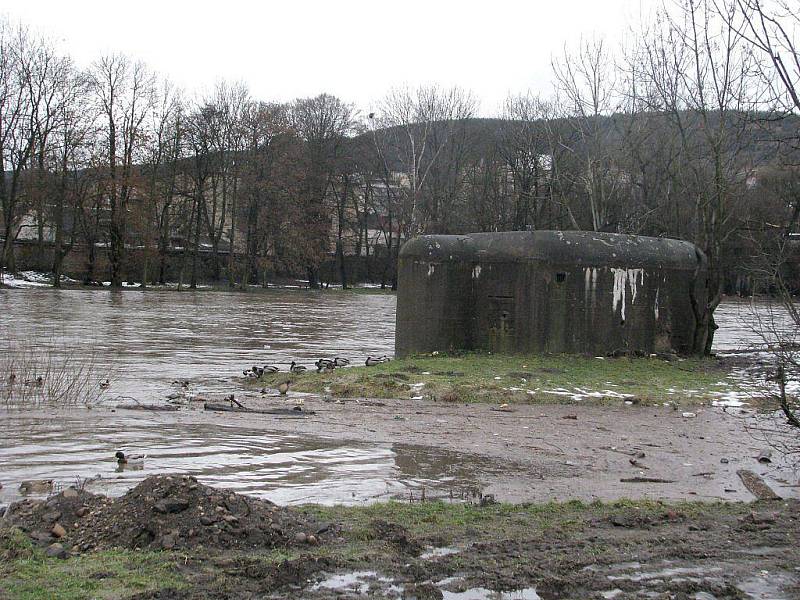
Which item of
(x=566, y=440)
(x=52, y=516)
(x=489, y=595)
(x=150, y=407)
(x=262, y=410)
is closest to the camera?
(x=489, y=595)

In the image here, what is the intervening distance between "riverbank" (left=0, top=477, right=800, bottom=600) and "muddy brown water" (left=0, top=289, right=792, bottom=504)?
172 cm

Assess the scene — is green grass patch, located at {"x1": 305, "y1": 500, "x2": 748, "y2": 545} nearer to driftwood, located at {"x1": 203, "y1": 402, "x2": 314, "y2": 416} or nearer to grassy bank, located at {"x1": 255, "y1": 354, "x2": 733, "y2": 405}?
driftwood, located at {"x1": 203, "y1": 402, "x2": 314, "y2": 416}

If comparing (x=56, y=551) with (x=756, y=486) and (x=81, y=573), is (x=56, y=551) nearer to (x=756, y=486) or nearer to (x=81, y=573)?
(x=81, y=573)

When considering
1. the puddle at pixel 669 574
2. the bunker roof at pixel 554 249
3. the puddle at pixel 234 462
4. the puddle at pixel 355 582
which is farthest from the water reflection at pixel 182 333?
the puddle at pixel 669 574

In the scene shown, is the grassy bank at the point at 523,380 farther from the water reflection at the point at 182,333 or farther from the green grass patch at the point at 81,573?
the green grass patch at the point at 81,573

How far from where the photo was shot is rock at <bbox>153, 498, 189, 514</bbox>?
606cm

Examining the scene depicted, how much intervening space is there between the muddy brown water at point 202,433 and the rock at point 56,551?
2.22 meters

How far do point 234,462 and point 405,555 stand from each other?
13.7 ft

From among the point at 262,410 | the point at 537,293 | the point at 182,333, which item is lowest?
the point at 182,333

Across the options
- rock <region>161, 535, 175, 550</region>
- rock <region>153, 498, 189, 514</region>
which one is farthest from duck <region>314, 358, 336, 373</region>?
rock <region>161, 535, 175, 550</region>

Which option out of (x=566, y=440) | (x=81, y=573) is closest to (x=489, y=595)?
(x=81, y=573)

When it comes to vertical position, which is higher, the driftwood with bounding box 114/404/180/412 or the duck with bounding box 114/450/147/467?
the duck with bounding box 114/450/147/467

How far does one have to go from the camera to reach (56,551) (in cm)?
570

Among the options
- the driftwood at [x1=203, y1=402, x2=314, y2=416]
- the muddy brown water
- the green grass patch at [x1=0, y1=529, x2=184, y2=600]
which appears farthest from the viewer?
the driftwood at [x1=203, y1=402, x2=314, y2=416]
